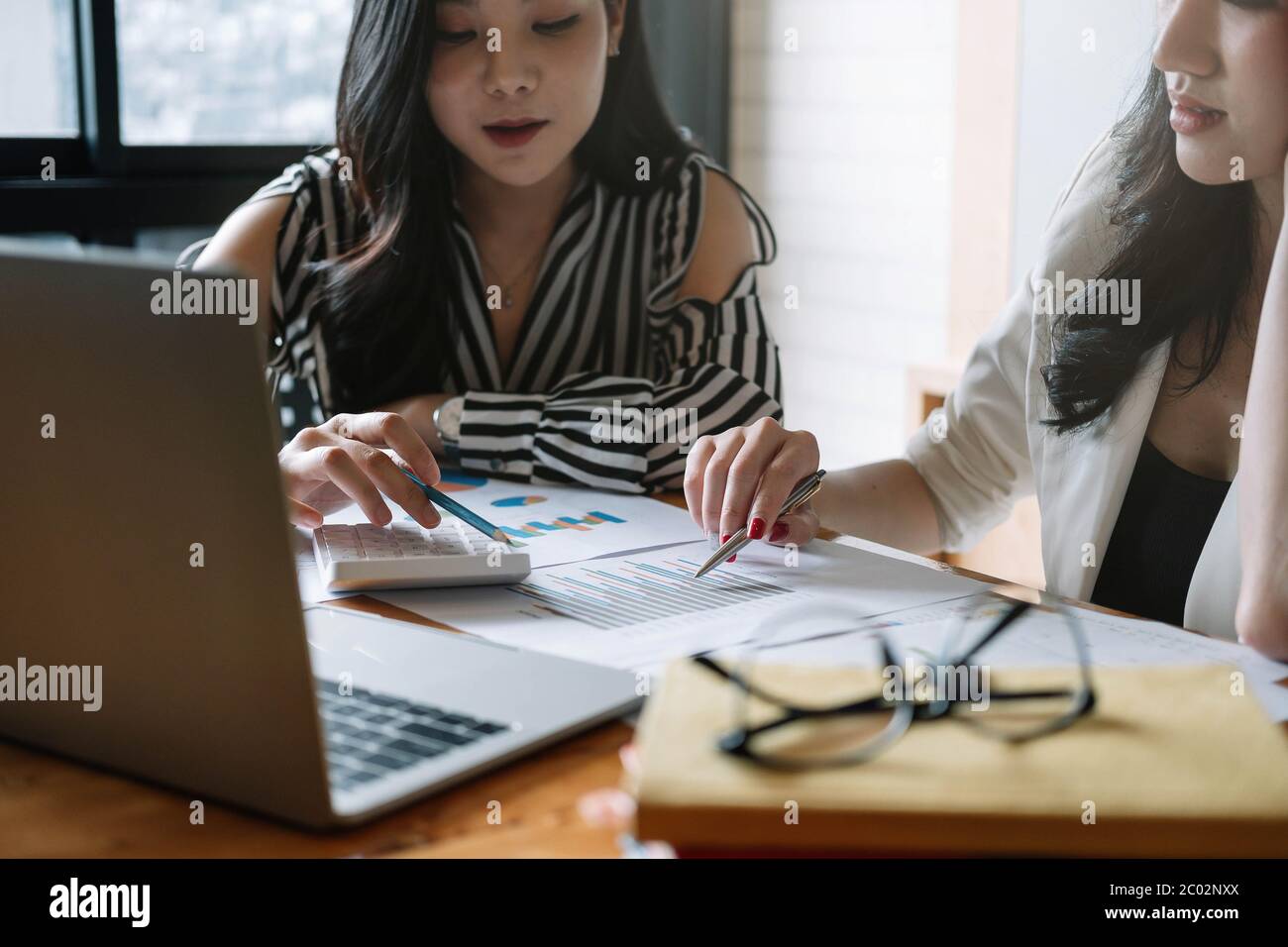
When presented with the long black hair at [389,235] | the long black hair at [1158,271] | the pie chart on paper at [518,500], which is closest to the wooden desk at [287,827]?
the pie chart on paper at [518,500]

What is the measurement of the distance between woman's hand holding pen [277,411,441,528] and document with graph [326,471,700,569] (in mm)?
45

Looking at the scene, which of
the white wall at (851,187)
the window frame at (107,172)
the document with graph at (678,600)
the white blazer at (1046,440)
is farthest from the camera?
the white wall at (851,187)

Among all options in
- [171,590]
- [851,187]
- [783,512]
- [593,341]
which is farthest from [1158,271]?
[851,187]

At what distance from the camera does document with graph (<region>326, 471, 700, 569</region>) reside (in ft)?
3.70

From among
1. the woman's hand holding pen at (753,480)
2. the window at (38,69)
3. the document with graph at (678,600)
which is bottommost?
the document with graph at (678,600)

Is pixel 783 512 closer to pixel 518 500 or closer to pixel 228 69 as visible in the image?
pixel 518 500

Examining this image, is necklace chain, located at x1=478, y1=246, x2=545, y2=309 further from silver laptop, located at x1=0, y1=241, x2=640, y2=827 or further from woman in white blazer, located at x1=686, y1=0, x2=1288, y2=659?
silver laptop, located at x1=0, y1=241, x2=640, y2=827

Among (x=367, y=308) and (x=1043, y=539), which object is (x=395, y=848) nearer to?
(x=1043, y=539)

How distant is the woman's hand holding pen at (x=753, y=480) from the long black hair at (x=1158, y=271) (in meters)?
0.30

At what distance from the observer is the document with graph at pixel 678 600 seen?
34.0 inches

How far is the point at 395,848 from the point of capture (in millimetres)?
578

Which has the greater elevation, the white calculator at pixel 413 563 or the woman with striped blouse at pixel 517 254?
the woman with striped blouse at pixel 517 254

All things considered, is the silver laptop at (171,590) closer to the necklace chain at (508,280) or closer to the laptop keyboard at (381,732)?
the laptop keyboard at (381,732)
